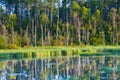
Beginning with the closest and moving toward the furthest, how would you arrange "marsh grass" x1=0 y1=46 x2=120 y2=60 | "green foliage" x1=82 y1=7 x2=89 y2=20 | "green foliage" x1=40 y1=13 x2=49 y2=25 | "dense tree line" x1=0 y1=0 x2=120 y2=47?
"marsh grass" x1=0 y1=46 x2=120 y2=60
"dense tree line" x1=0 y1=0 x2=120 y2=47
"green foliage" x1=40 y1=13 x2=49 y2=25
"green foliage" x1=82 y1=7 x2=89 y2=20

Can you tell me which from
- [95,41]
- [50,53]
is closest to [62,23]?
[95,41]

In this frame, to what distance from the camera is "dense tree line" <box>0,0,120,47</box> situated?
211 ft

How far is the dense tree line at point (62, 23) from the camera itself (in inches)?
2527

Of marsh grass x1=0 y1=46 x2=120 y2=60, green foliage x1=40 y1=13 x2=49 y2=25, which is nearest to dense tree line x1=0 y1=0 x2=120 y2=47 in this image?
green foliage x1=40 y1=13 x2=49 y2=25

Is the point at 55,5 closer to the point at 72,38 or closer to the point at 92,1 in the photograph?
the point at 92,1

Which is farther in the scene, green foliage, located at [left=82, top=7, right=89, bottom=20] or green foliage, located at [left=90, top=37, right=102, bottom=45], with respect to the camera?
green foliage, located at [left=82, top=7, right=89, bottom=20]

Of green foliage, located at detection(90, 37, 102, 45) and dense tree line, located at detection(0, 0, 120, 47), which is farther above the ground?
dense tree line, located at detection(0, 0, 120, 47)

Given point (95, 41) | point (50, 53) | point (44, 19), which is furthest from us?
point (44, 19)

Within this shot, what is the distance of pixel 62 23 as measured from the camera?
70.8 metres

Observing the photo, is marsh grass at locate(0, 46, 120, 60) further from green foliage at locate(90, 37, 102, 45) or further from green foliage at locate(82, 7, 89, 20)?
green foliage at locate(82, 7, 89, 20)

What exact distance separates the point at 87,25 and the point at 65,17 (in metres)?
6.19

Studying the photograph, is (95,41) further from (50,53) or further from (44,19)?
(50,53)

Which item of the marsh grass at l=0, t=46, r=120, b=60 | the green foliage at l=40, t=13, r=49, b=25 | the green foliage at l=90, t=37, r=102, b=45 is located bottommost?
the green foliage at l=90, t=37, r=102, b=45

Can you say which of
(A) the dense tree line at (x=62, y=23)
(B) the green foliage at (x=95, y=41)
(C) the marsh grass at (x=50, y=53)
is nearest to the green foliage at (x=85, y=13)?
(A) the dense tree line at (x=62, y=23)
